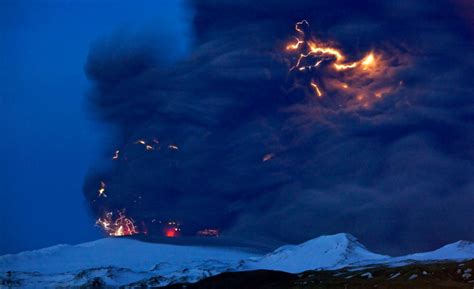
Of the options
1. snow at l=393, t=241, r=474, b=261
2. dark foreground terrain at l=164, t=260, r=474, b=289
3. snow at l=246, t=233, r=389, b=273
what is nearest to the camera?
dark foreground terrain at l=164, t=260, r=474, b=289

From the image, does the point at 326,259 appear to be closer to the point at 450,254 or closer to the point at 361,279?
the point at 450,254

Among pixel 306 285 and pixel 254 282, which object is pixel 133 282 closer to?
pixel 254 282

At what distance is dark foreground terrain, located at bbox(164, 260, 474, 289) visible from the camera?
386 ft

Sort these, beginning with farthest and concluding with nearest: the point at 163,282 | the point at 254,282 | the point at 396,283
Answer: the point at 163,282 → the point at 254,282 → the point at 396,283

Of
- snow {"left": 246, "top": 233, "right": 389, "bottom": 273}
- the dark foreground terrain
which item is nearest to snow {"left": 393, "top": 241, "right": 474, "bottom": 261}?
snow {"left": 246, "top": 233, "right": 389, "bottom": 273}

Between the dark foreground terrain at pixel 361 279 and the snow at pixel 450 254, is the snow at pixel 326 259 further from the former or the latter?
the dark foreground terrain at pixel 361 279

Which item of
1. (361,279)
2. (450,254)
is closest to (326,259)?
(450,254)

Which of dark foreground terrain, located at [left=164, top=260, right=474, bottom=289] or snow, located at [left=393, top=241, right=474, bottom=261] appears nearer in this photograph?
dark foreground terrain, located at [left=164, top=260, right=474, bottom=289]

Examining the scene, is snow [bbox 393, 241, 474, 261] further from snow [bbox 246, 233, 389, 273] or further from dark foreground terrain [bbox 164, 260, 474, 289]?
dark foreground terrain [bbox 164, 260, 474, 289]

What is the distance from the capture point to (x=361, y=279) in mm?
132500

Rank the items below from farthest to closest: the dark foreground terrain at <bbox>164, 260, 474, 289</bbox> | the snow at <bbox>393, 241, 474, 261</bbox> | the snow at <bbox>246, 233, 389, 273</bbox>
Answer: the snow at <bbox>246, 233, 389, 273</bbox>, the snow at <bbox>393, 241, 474, 261</bbox>, the dark foreground terrain at <bbox>164, 260, 474, 289</bbox>

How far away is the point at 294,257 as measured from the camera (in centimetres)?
19838

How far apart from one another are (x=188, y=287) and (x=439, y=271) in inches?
1892

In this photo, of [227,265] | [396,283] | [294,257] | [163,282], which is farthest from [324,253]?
[396,283]
